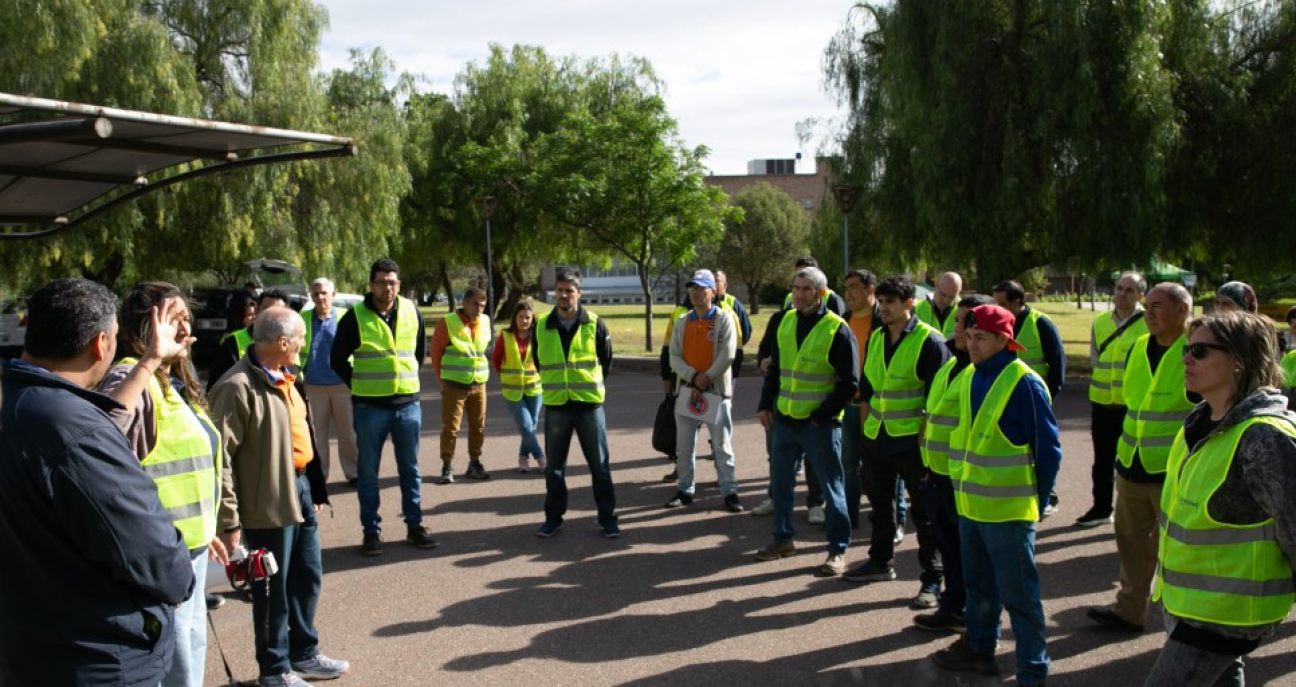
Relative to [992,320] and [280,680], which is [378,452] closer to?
[280,680]

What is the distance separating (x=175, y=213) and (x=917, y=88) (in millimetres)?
14330

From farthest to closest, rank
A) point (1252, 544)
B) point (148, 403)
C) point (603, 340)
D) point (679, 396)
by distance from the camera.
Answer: point (679, 396), point (603, 340), point (148, 403), point (1252, 544)

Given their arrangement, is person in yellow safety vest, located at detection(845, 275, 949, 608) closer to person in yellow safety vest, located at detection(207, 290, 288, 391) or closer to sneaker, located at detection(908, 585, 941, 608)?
sneaker, located at detection(908, 585, 941, 608)

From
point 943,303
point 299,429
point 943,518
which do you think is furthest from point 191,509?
point 943,303

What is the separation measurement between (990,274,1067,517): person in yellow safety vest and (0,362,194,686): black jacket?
20.2 feet

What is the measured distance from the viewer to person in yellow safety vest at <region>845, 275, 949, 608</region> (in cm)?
591

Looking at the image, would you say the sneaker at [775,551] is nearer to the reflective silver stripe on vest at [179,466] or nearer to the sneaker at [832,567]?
the sneaker at [832,567]

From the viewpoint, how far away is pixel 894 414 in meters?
5.93

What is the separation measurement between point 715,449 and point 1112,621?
3.53 m

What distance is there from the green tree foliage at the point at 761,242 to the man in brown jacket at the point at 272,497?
42041mm

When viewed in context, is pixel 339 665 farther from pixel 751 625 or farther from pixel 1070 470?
pixel 1070 470

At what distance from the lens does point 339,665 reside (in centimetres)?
482

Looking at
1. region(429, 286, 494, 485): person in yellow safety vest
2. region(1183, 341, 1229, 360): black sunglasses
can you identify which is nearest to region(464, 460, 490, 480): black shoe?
region(429, 286, 494, 485): person in yellow safety vest

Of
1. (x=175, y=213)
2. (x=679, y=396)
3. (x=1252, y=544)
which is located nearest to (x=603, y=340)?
(x=679, y=396)
